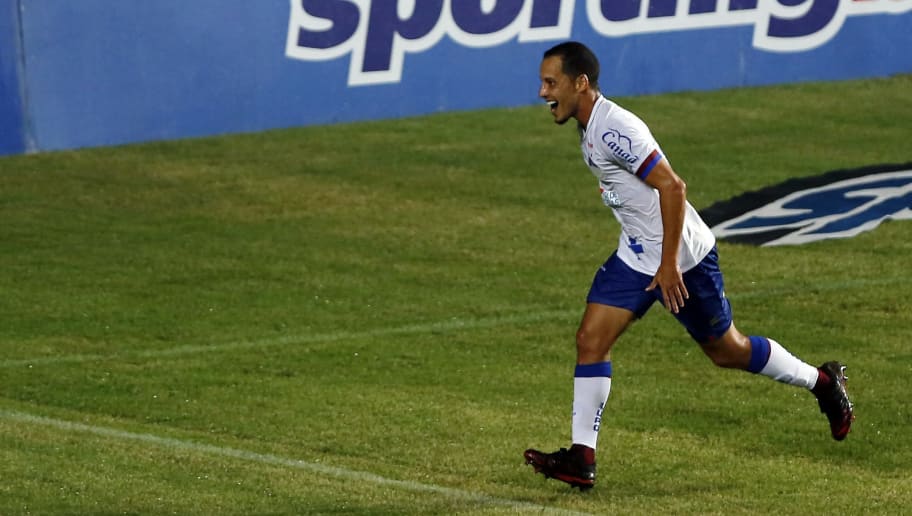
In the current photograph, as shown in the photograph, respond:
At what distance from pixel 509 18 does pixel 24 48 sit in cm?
486

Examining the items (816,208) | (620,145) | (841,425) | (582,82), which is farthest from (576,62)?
(816,208)

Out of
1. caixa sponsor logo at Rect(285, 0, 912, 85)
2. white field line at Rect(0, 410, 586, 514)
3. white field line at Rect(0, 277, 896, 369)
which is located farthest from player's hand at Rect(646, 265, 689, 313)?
caixa sponsor logo at Rect(285, 0, 912, 85)

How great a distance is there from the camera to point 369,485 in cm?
806

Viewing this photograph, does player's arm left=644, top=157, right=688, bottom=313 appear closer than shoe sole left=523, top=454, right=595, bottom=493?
Yes

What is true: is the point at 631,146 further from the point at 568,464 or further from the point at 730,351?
the point at 568,464

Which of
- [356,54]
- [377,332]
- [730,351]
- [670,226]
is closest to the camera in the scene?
[670,226]

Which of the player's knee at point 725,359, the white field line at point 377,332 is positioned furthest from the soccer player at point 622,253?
the white field line at point 377,332

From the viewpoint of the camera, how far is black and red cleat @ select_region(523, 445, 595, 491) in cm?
777

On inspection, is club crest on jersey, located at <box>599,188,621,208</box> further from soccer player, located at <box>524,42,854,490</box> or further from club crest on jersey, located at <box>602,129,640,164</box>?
club crest on jersey, located at <box>602,129,640,164</box>

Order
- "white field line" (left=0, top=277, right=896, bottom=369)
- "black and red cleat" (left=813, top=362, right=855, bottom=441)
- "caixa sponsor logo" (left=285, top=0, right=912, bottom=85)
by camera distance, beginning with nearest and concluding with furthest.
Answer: "black and red cleat" (left=813, top=362, right=855, bottom=441)
"white field line" (left=0, top=277, right=896, bottom=369)
"caixa sponsor logo" (left=285, top=0, right=912, bottom=85)

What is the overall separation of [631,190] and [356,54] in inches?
379

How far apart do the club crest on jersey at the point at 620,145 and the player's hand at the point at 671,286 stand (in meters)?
0.50

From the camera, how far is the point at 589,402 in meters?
7.84

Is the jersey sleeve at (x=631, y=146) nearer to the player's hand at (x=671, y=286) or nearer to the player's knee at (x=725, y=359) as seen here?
the player's hand at (x=671, y=286)
